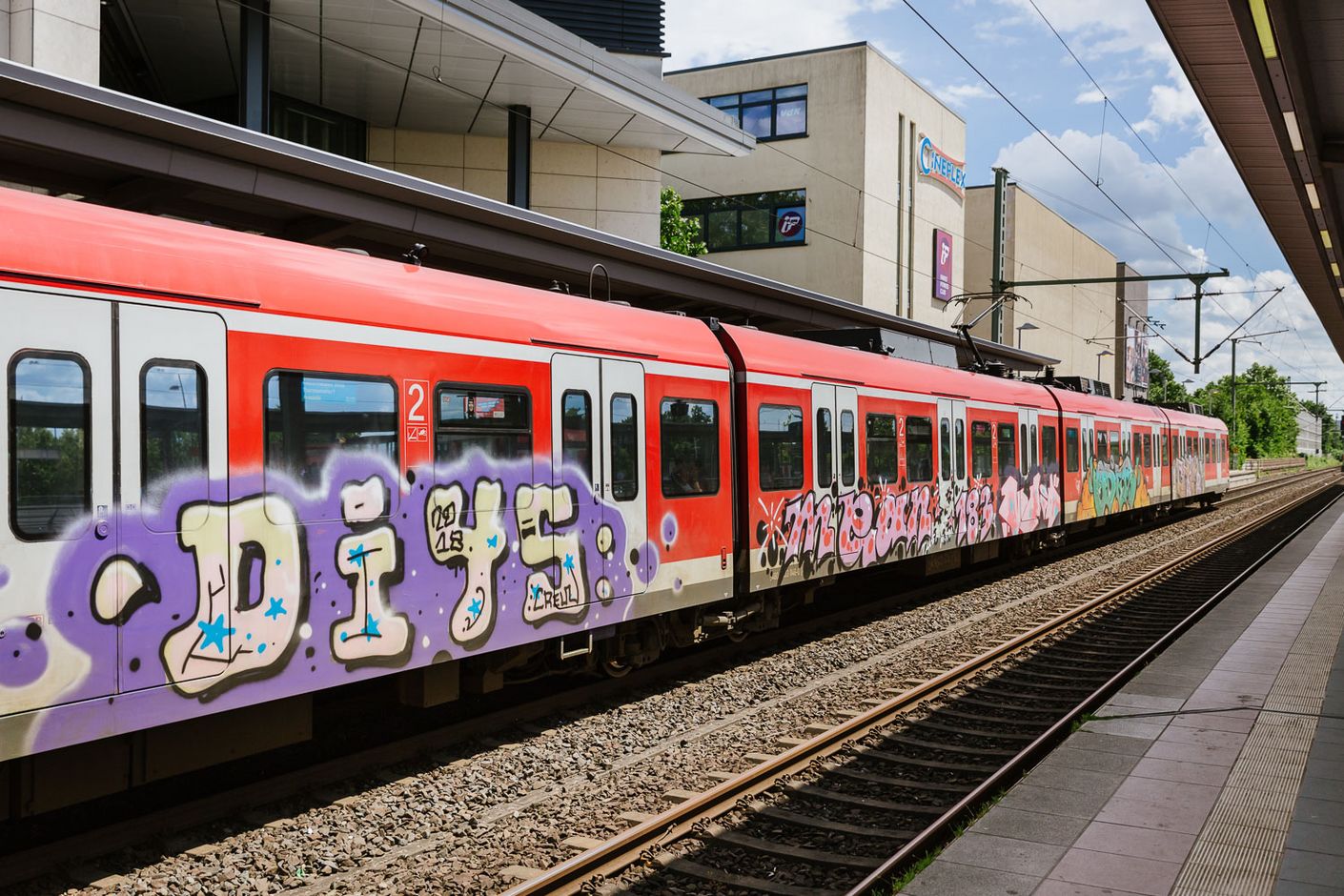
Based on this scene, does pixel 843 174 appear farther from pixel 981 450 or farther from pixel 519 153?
pixel 981 450

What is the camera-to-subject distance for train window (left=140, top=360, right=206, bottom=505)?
231 inches

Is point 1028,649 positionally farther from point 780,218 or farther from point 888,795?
point 780,218

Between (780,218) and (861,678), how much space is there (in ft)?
101

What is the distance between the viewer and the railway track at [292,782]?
5.93 m

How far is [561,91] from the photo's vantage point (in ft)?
71.8

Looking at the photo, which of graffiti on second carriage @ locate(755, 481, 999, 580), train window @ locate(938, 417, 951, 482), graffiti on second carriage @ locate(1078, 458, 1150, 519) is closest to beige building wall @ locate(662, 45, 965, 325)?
graffiti on second carriage @ locate(1078, 458, 1150, 519)

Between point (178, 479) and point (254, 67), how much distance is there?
41.8 ft

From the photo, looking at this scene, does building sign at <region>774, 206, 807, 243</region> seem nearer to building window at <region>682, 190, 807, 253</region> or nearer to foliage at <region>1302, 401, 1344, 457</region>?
building window at <region>682, 190, 807, 253</region>

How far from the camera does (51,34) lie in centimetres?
1297

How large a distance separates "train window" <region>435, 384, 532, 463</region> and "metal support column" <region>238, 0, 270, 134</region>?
10.5m

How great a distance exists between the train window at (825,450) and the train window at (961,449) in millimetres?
4312

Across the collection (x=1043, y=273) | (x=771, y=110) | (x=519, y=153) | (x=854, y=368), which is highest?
(x=771, y=110)

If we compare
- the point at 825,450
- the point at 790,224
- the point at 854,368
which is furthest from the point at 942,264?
the point at 825,450

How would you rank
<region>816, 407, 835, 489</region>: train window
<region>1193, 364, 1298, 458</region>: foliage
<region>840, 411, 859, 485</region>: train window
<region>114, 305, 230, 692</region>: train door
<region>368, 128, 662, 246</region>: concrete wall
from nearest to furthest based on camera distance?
<region>114, 305, 230, 692</region>: train door
<region>816, 407, 835, 489</region>: train window
<region>840, 411, 859, 485</region>: train window
<region>368, 128, 662, 246</region>: concrete wall
<region>1193, 364, 1298, 458</region>: foliage
